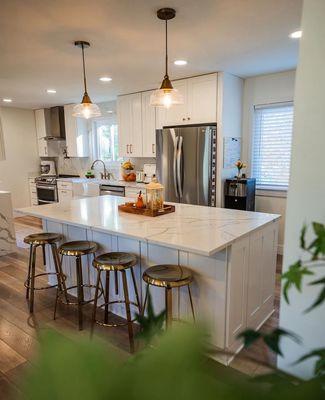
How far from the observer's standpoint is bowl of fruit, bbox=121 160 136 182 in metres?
5.35

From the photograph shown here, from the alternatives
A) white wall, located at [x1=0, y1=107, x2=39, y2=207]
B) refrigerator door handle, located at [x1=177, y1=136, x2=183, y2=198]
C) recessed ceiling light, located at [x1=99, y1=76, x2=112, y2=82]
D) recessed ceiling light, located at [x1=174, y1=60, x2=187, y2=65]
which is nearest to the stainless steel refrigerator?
refrigerator door handle, located at [x1=177, y1=136, x2=183, y2=198]

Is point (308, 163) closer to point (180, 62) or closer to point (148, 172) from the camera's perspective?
point (180, 62)

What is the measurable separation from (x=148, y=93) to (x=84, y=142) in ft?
7.30

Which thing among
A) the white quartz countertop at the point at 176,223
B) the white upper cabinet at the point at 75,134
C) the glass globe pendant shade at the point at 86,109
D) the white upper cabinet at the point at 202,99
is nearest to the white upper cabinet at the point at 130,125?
the white upper cabinet at the point at 202,99

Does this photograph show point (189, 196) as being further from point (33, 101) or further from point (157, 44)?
point (33, 101)

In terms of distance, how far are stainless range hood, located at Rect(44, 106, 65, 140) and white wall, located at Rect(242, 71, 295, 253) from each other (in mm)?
3976

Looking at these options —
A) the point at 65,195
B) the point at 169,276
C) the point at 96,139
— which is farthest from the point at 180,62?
the point at 65,195

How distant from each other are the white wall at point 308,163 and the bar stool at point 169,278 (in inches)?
31.1

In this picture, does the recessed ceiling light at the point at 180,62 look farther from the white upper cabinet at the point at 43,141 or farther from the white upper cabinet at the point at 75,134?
the white upper cabinet at the point at 43,141

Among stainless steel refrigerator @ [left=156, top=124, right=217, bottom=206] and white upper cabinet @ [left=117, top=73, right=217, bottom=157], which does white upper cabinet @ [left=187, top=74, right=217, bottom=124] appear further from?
stainless steel refrigerator @ [left=156, top=124, right=217, bottom=206]

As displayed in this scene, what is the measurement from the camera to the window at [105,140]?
6.00 metres

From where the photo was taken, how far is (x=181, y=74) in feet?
12.5

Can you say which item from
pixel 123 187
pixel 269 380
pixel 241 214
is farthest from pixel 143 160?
pixel 269 380

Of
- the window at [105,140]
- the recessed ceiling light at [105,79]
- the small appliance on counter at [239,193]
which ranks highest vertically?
the recessed ceiling light at [105,79]
